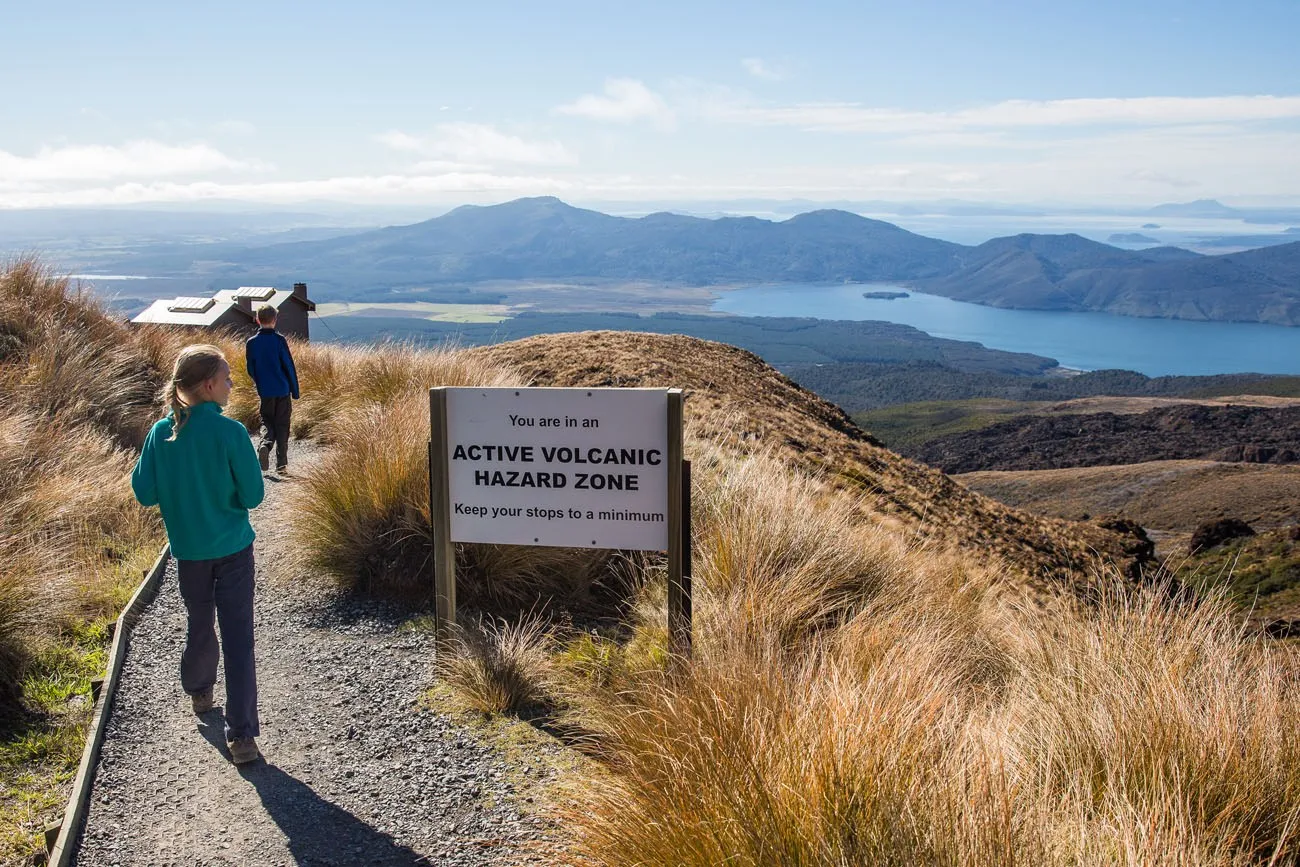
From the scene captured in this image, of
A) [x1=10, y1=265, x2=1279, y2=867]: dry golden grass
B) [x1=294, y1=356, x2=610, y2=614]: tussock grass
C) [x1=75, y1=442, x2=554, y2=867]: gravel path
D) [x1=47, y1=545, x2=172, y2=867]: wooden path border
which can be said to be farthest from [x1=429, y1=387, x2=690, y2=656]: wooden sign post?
[x1=47, y1=545, x2=172, y2=867]: wooden path border

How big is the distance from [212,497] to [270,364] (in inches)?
213

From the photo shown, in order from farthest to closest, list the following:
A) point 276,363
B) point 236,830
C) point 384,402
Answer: point 384,402 → point 276,363 → point 236,830

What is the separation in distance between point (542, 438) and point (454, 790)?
5.44 feet

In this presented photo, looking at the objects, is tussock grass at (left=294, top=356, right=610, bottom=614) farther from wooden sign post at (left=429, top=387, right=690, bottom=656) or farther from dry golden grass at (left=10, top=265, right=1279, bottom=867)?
wooden sign post at (left=429, top=387, right=690, bottom=656)

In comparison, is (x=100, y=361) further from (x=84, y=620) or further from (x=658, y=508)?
(x=658, y=508)

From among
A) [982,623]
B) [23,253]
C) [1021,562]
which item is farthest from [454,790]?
[23,253]

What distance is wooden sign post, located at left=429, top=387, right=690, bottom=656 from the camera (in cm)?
448

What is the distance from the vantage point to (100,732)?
4121 millimetres

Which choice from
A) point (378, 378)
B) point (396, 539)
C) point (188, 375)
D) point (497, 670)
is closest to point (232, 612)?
point (188, 375)

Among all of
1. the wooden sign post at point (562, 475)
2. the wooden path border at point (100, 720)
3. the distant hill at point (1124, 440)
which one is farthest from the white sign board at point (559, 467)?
the distant hill at point (1124, 440)

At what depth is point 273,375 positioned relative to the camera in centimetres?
902

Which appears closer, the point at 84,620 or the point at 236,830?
the point at 236,830

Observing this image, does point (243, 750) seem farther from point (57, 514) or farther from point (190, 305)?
point (190, 305)

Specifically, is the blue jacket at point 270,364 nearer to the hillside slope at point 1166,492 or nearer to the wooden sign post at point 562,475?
the wooden sign post at point 562,475
